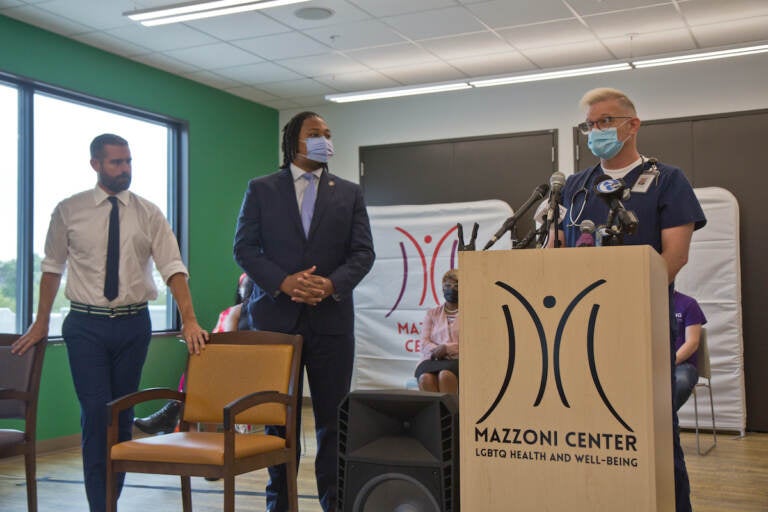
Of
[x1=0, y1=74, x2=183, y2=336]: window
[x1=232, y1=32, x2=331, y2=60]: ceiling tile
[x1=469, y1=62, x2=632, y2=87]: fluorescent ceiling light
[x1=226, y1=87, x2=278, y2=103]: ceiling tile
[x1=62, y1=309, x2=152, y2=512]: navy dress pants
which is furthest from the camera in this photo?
[x1=226, y1=87, x2=278, y2=103]: ceiling tile

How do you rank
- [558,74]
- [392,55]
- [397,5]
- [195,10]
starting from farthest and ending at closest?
[392,55], [558,74], [397,5], [195,10]

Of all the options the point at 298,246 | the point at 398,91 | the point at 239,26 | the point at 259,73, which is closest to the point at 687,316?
the point at 398,91

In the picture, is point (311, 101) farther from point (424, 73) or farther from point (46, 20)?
point (46, 20)

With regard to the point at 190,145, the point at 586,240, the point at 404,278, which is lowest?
the point at 404,278

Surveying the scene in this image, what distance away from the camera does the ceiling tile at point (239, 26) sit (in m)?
5.82

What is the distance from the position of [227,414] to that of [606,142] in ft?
4.97

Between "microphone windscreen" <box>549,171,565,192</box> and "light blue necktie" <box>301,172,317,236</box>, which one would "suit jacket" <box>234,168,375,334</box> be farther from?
"microphone windscreen" <box>549,171,565,192</box>

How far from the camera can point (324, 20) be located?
19.4 ft

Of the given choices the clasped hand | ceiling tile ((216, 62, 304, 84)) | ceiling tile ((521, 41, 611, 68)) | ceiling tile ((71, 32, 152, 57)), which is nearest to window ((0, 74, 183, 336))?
ceiling tile ((71, 32, 152, 57))

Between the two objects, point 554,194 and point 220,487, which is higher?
point 554,194

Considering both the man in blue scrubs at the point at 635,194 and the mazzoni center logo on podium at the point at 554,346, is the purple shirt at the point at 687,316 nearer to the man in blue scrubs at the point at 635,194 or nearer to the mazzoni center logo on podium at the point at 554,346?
the man in blue scrubs at the point at 635,194

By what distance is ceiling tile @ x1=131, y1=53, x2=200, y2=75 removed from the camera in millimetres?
6770

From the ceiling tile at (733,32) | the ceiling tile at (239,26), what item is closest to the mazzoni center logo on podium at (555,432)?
the ceiling tile at (239,26)

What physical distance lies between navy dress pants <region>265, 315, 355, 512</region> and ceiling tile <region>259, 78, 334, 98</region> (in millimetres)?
4674
